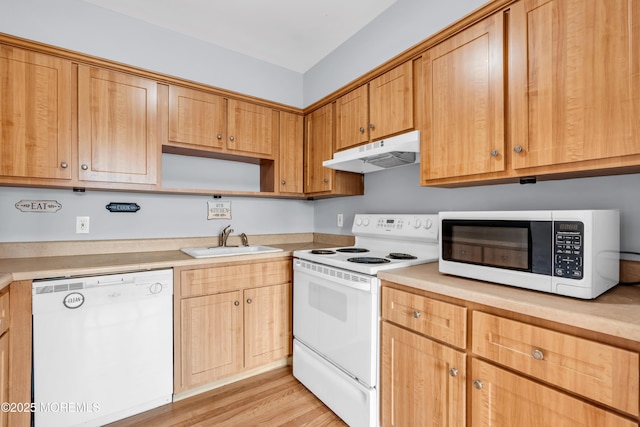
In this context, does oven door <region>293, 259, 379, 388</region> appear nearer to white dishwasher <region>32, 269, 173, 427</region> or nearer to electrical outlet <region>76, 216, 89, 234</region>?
white dishwasher <region>32, 269, 173, 427</region>

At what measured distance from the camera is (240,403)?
1847 mm

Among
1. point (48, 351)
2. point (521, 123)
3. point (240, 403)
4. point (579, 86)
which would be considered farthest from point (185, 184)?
point (579, 86)

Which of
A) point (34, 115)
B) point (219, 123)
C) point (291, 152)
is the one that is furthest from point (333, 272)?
point (34, 115)

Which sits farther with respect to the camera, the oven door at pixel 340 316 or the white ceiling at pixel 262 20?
the white ceiling at pixel 262 20

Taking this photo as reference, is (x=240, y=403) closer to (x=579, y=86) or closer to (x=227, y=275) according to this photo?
(x=227, y=275)

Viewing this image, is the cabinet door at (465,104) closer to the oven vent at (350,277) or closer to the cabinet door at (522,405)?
the oven vent at (350,277)

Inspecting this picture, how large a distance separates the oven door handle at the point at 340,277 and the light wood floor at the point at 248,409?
2.63 ft

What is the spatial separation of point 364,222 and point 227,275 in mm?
1093

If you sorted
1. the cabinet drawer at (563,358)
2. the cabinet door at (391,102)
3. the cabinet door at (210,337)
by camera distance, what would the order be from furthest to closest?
the cabinet door at (210,337) < the cabinet door at (391,102) < the cabinet drawer at (563,358)

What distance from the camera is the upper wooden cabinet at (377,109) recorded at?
1747mm

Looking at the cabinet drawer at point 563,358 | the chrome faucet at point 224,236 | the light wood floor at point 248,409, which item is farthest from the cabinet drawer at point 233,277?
the cabinet drawer at point 563,358

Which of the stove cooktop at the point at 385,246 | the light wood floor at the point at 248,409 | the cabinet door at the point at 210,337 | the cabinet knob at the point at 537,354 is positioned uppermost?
the stove cooktop at the point at 385,246

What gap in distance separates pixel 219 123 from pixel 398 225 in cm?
156

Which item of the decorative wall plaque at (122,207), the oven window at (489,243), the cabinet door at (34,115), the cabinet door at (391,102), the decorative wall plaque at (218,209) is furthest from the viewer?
the decorative wall plaque at (218,209)
